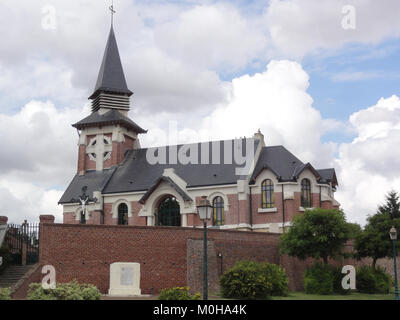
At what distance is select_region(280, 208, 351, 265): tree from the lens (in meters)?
31.4

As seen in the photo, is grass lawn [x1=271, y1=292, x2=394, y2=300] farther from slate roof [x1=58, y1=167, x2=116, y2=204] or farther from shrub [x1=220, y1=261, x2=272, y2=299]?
slate roof [x1=58, y1=167, x2=116, y2=204]

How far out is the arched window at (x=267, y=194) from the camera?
44053 millimetres

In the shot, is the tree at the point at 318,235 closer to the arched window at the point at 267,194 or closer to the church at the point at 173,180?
the church at the point at 173,180

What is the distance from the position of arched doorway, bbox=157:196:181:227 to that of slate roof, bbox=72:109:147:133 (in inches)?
395

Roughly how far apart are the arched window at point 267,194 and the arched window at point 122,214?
40.6ft

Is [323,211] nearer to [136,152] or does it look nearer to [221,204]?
[221,204]

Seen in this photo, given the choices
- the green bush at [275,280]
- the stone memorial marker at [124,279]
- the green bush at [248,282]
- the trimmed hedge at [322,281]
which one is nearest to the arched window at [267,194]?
the trimmed hedge at [322,281]

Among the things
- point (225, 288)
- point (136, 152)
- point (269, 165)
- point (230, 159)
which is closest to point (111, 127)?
point (136, 152)

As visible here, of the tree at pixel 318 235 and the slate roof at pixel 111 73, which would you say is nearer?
the tree at pixel 318 235

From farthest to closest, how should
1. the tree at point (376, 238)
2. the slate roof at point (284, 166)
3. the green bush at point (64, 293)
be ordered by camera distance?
1. the slate roof at point (284, 166)
2. the tree at point (376, 238)
3. the green bush at point (64, 293)

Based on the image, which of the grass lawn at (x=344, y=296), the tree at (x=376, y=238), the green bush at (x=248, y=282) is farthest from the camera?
the tree at (x=376, y=238)

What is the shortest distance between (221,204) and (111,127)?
1442 cm

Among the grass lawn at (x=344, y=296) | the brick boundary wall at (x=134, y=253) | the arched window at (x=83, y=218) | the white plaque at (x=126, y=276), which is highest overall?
the arched window at (x=83, y=218)

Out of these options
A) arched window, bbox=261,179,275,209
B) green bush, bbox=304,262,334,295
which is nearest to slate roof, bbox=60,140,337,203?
arched window, bbox=261,179,275,209
